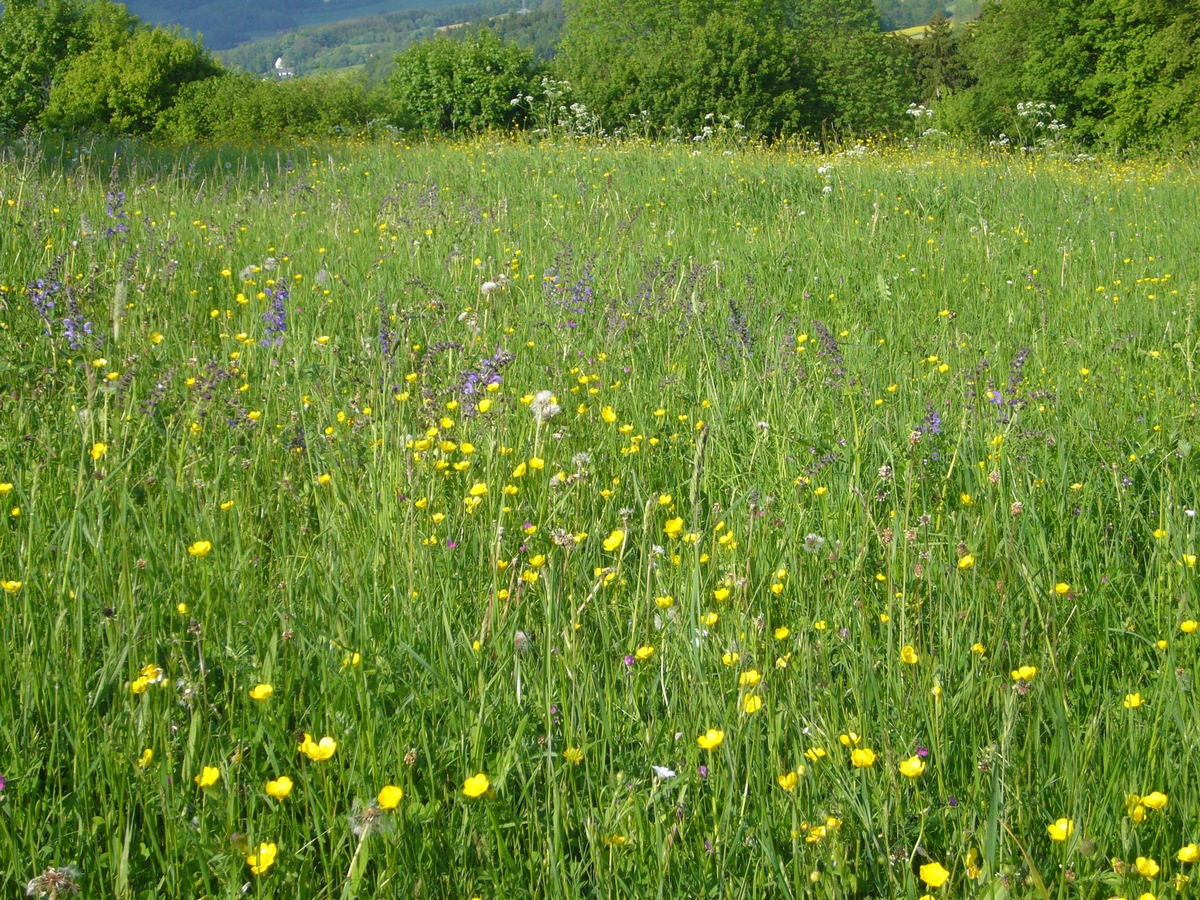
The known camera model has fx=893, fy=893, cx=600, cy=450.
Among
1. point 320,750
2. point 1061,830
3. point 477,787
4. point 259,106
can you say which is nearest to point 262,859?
point 320,750

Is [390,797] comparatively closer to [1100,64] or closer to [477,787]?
[477,787]

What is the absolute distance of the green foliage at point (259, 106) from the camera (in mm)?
23469

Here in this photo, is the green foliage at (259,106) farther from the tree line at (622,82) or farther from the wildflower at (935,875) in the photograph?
the wildflower at (935,875)

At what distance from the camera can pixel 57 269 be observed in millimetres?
3316

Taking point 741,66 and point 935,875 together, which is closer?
point 935,875

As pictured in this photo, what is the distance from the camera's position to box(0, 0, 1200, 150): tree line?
23766mm

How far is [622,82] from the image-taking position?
79.4 ft

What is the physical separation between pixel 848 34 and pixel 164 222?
5232 centimetres

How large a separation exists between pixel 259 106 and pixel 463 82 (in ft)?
17.9

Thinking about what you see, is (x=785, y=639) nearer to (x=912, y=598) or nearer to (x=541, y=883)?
(x=912, y=598)

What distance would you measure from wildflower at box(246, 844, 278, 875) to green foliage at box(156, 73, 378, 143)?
913 inches

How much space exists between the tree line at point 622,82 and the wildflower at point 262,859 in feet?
62.1

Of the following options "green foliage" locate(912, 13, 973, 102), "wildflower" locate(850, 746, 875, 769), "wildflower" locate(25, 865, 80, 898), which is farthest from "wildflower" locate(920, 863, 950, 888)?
"green foliage" locate(912, 13, 973, 102)

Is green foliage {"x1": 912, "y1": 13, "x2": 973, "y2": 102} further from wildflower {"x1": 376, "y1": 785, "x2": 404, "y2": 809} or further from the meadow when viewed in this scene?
wildflower {"x1": 376, "y1": 785, "x2": 404, "y2": 809}
